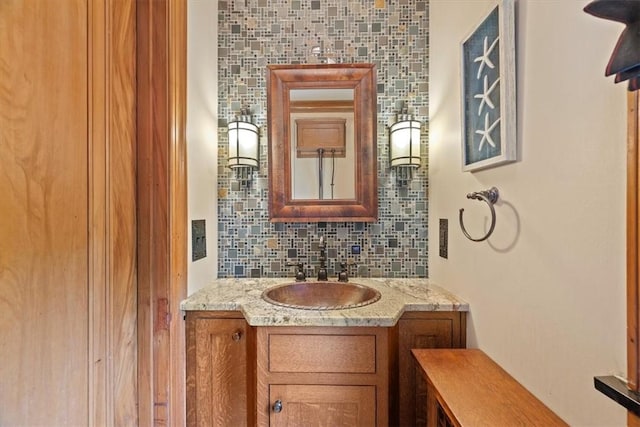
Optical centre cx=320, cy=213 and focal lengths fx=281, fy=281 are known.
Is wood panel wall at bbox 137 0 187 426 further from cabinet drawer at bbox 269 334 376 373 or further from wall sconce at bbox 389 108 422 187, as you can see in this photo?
wall sconce at bbox 389 108 422 187

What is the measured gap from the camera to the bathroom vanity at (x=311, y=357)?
37.7 inches

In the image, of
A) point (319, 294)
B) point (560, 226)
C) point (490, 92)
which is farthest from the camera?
point (319, 294)

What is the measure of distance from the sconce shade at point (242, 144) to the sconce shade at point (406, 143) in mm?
691

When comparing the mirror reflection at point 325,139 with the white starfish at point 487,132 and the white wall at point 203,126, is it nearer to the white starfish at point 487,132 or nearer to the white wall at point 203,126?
the white wall at point 203,126

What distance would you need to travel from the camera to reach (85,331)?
0.75 metres

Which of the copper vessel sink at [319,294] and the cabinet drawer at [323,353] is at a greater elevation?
the copper vessel sink at [319,294]

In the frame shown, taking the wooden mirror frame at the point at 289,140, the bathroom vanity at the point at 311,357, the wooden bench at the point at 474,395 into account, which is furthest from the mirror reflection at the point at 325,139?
the wooden bench at the point at 474,395

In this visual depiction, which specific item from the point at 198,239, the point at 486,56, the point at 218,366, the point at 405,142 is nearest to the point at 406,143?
the point at 405,142

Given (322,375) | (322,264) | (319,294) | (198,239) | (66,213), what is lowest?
(322,375)

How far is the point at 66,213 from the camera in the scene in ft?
2.29

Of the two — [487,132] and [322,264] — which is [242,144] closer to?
[322,264]

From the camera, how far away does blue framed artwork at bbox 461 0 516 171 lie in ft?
2.61

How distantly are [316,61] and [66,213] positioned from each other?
1235mm

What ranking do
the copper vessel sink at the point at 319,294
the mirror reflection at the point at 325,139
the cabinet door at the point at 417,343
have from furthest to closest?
the mirror reflection at the point at 325,139 < the copper vessel sink at the point at 319,294 < the cabinet door at the point at 417,343
